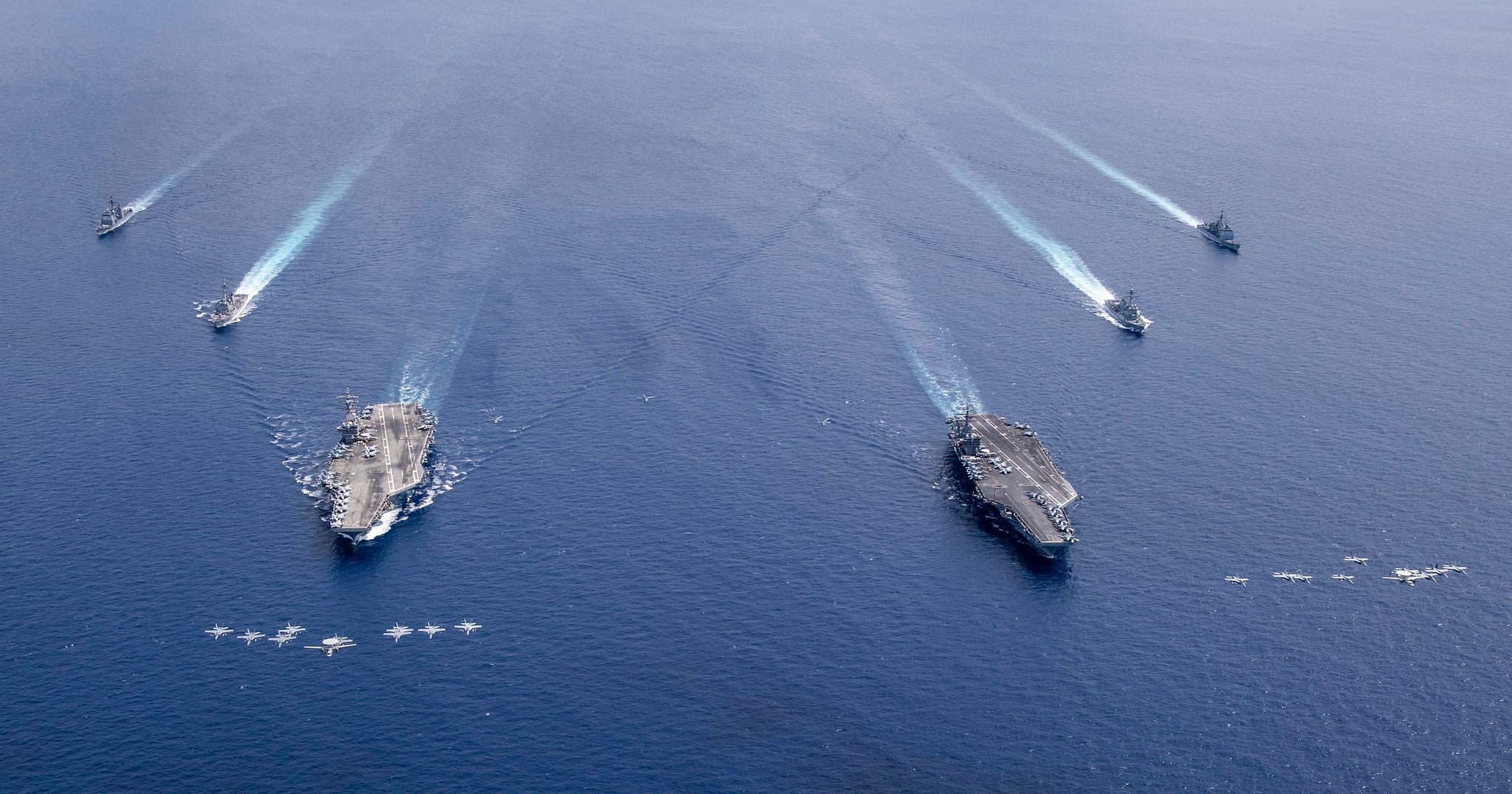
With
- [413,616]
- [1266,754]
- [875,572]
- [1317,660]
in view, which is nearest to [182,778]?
[413,616]

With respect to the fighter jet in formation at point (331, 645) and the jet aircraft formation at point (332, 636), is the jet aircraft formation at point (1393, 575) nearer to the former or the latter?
the jet aircraft formation at point (332, 636)

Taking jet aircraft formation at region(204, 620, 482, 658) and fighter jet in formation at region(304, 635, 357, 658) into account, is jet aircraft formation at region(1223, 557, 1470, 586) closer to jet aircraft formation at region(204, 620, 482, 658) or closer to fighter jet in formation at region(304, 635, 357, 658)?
jet aircraft formation at region(204, 620, 482, 658)

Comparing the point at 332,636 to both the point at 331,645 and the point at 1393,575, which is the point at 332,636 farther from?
the point at 1393,575

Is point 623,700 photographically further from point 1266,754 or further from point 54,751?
point 1266,754

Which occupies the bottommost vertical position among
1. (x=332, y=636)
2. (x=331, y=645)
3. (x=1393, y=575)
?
(x=332, y=636)

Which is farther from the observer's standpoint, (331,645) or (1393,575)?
(1393,575)

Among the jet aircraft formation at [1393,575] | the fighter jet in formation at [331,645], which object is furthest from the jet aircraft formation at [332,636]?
the jet aircraft formation at [1393,575]

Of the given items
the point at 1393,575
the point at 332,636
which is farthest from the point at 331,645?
the point at 1393,575
